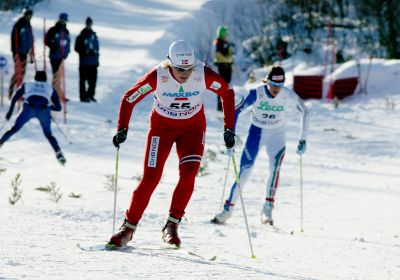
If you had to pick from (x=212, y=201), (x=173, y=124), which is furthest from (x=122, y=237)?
(x=212, y=201)

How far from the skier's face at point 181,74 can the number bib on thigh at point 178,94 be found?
0.12 feet

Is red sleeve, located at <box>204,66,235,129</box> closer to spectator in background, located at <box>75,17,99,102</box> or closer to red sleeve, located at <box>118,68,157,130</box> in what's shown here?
red sleeve, located at <box>118,68,157,130</box>

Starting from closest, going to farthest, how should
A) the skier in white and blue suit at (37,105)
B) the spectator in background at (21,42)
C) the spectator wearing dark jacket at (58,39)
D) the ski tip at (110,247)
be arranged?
the ski tip at (110,247), the skier in white and blue suit at (37,105), the spectator in background at (21,42), the spectator wearing dark jacket at (58,39)

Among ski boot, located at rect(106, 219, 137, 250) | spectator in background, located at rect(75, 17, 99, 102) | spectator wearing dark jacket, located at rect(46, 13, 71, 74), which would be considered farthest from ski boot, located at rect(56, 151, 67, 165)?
ski boot, located at rect(106, 219, 137, 250)

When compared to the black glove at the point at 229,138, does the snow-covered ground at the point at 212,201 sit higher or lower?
lower

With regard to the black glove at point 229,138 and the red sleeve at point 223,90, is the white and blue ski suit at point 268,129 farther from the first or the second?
the black glove at point 229,138

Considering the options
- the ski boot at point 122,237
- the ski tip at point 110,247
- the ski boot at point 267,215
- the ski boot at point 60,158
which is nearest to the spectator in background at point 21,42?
the ski boot at point 60,158

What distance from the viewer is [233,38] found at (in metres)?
27.3

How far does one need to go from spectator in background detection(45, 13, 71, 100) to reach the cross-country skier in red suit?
30.3 feet

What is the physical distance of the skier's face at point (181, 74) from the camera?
6.57 m

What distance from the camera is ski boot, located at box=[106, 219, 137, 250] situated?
623 cm

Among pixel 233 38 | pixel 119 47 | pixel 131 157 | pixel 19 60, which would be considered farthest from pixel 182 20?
pixel 131 157

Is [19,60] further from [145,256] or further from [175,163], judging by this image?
[145,256]

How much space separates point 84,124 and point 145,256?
10026 mm
